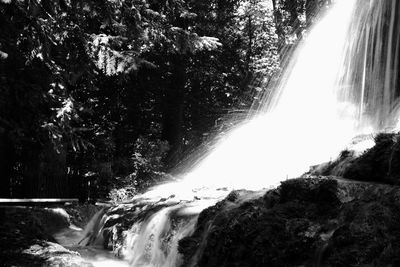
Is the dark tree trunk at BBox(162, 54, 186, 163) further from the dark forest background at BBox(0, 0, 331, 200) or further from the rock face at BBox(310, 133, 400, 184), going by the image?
the rock face at BBox(310, 133, 400, 184)

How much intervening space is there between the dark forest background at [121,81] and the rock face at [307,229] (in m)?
4.82

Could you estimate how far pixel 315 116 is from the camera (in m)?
18.7

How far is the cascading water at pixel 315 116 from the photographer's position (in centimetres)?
1350

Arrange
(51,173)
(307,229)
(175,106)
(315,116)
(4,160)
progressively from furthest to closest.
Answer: (175,106)
(315,116)
(51,173)
(4,160)
(307,229)

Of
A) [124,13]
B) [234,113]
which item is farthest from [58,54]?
[234,113]

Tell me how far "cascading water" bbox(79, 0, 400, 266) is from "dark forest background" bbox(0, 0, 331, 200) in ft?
8.70

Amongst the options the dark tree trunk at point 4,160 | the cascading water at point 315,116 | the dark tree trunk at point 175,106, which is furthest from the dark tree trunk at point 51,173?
the dark tree trunk at point 175,106

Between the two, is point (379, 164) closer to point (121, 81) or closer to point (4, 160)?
point (4, 160)

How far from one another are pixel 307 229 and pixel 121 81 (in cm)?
1197

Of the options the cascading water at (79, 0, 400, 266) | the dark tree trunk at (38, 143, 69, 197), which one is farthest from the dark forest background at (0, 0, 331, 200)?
the cascading water at (79, 0, 400, 266)

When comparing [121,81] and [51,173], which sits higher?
[121,81]

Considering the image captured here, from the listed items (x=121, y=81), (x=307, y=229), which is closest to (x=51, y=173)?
(x=121, y=81)

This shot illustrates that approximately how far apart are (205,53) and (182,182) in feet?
30.5

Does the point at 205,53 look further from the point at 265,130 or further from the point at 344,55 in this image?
the point at 344,55
